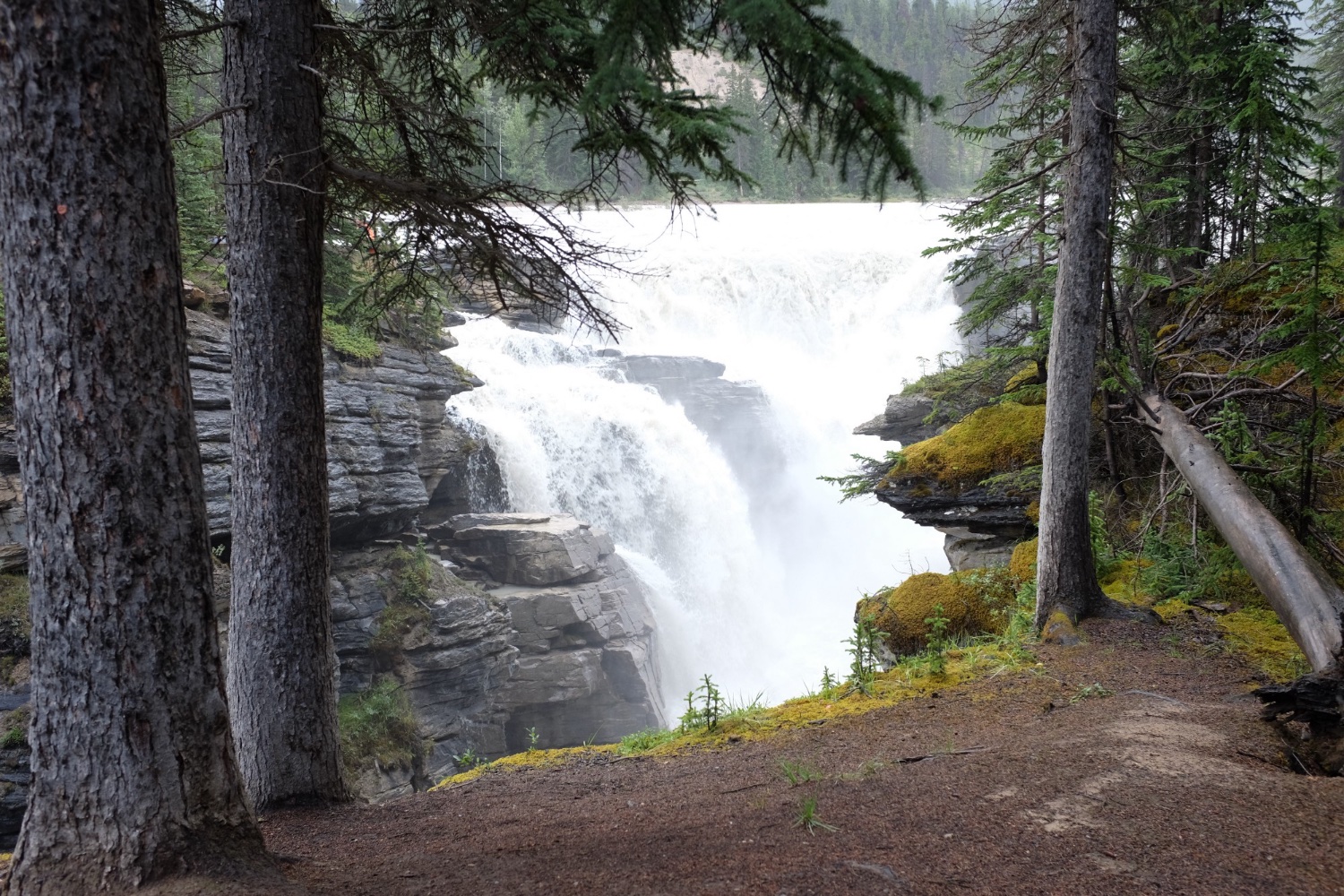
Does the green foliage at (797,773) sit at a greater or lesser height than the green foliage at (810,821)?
lesser

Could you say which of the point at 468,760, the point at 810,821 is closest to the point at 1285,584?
the point at 810,821

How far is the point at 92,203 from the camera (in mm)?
2402

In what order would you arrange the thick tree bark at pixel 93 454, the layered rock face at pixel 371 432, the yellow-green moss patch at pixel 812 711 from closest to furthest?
the thick tree bark at pixel 93 454, the yellow-green moss patch at pixel 812 711, the layered rock face at pixel 371 432

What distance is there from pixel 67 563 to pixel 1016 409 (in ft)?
29.6

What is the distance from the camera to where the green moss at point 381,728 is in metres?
12.5

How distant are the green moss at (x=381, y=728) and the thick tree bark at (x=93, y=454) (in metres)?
10.9

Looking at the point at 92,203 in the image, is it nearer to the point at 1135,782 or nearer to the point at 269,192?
the point at 269,192

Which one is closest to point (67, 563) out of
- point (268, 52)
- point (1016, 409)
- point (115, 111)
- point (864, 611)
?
point (115, 111)

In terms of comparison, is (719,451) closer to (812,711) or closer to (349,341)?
(349,341)

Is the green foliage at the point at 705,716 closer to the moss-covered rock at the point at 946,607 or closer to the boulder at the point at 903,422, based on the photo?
the moss-covered rock at the point at 946,607

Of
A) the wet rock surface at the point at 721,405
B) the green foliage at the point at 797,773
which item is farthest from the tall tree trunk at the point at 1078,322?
the wet rock surface at the point at 721,405

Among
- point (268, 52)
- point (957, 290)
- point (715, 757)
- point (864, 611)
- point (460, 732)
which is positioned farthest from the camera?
point (957, 290)

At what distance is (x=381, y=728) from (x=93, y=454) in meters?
12.1

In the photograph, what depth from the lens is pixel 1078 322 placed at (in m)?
5.89
